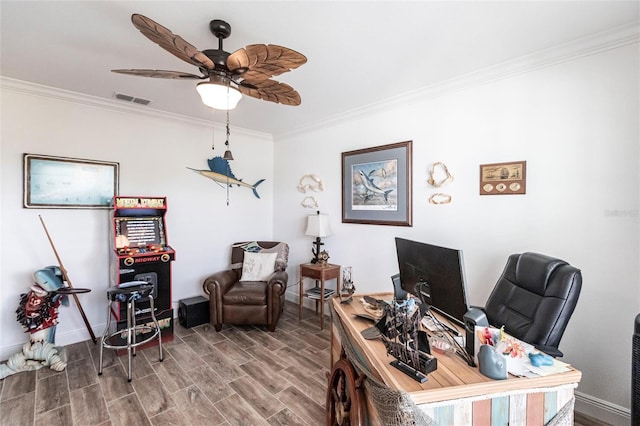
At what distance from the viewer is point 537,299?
64.9 inches

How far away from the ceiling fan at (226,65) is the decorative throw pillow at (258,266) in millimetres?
2252

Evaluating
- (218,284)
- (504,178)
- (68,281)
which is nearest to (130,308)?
(68,281)

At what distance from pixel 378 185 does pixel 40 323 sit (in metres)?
3.55

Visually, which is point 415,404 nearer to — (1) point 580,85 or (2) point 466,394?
(2) point 466,394

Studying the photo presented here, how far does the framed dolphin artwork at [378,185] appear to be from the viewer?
298 centimetres

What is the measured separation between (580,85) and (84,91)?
443 cm

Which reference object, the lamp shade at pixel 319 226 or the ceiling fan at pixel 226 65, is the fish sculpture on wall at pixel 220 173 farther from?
the ceiling fan at pixel 226 65


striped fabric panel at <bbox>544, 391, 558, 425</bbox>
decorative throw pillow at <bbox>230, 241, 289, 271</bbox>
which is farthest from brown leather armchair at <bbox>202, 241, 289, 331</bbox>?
striped fabric panel at <bbox>544, 391, 558, 425</bbox>

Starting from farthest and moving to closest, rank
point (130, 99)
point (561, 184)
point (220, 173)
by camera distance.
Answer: point (220, 173)
point (130, 99)
point (561, 184)

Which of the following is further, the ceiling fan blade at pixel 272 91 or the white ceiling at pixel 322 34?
the ceiling fan blade at pixel 272 91

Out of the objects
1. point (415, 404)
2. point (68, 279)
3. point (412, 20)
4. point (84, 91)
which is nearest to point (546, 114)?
point (412, 20)

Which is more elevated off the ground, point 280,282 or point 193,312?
point 280,282

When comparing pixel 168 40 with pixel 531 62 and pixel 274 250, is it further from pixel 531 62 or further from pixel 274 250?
pixel 274 250

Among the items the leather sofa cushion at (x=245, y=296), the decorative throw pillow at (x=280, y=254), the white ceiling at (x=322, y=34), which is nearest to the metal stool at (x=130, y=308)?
the leather sofa cushion at (x=245, y=296)
